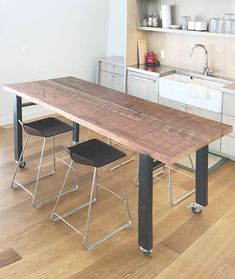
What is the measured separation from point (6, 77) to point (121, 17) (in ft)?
6.59

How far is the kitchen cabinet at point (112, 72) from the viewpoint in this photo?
17.9 ft

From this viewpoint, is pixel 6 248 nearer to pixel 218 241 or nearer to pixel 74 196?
pixel 74 196

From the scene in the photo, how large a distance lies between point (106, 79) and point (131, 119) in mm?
3040

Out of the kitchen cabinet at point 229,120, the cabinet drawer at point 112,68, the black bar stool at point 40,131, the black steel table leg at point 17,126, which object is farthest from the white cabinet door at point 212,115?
the black steel table leg at point 17,126

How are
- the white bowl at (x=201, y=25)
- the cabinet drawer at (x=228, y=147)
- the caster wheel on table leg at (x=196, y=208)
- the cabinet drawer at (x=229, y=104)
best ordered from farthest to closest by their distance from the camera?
1. the white bowl at (x=201, y=25)
2. the cabinet drawer at (x=228, y=147)
3. the cabinet drawer at (x=229, y=104)
4. the caster wheel on table leg at (x=196, y=208)

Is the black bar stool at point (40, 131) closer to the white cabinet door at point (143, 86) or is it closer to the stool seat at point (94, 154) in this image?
the stool seat at point (94, 154)

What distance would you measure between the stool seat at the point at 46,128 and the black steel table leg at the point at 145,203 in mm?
1153

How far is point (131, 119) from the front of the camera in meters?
2.83

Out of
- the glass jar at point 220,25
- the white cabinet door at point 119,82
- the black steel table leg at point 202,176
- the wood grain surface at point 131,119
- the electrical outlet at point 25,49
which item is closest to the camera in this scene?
the wood grain surface at point 131,119

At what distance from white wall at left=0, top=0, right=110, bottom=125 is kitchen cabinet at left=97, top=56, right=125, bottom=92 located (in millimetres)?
235

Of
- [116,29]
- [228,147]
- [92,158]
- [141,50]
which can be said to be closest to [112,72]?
[141,50]

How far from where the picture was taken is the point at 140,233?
2.66m

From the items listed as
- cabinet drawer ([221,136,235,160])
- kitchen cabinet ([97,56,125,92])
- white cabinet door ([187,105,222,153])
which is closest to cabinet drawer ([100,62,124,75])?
kitchen cabinet ([97,56,125,92])

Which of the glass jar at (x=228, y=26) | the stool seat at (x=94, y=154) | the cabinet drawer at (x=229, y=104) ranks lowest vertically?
the stool seat at (x=94, y=154)
